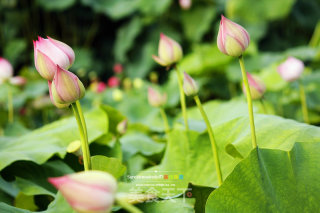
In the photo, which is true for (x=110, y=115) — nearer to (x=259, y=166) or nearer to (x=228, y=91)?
(x=259, y=166)

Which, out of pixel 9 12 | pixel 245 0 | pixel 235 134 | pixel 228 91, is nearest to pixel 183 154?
pixel 235 134

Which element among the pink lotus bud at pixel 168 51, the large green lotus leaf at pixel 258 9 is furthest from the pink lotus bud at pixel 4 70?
the large green lotus leaf at pixel 258 9

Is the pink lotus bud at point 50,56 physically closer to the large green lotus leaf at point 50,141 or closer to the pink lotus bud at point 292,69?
the large green lotus leaf at point 50,141

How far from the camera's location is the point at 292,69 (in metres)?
0.85

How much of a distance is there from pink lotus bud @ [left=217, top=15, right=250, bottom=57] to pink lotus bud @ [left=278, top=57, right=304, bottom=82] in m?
0.48

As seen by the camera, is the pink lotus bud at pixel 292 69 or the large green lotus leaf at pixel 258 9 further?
the large green lotus leaf at pixel 258 9

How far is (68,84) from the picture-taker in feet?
1.20

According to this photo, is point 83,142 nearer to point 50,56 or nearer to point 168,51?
point 50,56

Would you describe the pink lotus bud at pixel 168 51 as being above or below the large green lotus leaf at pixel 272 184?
above

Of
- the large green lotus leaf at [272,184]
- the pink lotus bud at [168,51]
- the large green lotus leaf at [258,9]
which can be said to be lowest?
the large green lotus leaf at [272,184]

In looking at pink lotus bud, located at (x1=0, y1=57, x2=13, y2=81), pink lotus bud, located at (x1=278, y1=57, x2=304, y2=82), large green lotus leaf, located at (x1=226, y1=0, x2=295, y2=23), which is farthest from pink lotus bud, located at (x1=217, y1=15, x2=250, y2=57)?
large green lotus leaf, located at (x1=226, y1=0, x2=295, y2=23)

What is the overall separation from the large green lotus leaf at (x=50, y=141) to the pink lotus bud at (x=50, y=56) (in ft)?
0.56

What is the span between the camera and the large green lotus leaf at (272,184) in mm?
367

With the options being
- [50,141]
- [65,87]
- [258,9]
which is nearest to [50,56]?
[65,87]
